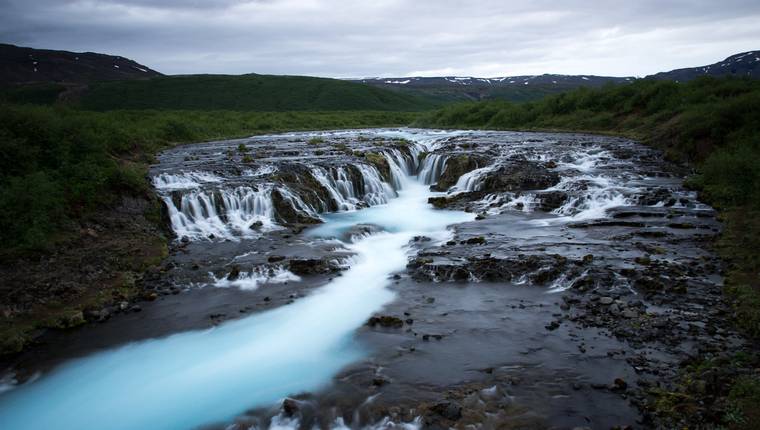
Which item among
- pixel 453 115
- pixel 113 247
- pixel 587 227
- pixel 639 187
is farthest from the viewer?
pixel 453 115

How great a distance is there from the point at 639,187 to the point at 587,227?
6.06m

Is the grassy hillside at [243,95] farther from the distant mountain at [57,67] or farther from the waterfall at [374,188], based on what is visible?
the waterfall at [374,188]

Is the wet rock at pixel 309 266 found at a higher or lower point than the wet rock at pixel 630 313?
lower

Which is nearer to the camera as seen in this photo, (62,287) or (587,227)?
(62,287)

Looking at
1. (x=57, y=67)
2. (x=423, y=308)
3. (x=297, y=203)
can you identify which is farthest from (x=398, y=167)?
(x=57, y=67)

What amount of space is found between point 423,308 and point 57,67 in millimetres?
176211

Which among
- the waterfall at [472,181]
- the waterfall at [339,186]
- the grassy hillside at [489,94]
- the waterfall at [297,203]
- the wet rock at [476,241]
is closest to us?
the wet rock at [476,241]

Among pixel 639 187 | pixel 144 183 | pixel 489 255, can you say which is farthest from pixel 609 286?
pixel 144 183

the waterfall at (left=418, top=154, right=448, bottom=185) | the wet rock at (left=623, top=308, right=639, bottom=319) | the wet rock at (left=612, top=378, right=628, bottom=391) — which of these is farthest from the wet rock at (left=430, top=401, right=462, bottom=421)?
the waterfall at (left=418, top=154, right=448, bottom=185)

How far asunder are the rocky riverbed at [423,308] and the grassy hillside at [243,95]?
103 m

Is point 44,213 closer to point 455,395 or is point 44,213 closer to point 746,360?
point 455,395

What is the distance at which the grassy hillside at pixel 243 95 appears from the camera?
11662cm

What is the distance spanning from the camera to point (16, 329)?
10602 mm

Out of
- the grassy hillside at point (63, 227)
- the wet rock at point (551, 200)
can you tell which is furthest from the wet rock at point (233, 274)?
the wet rock at point (551, 200)
